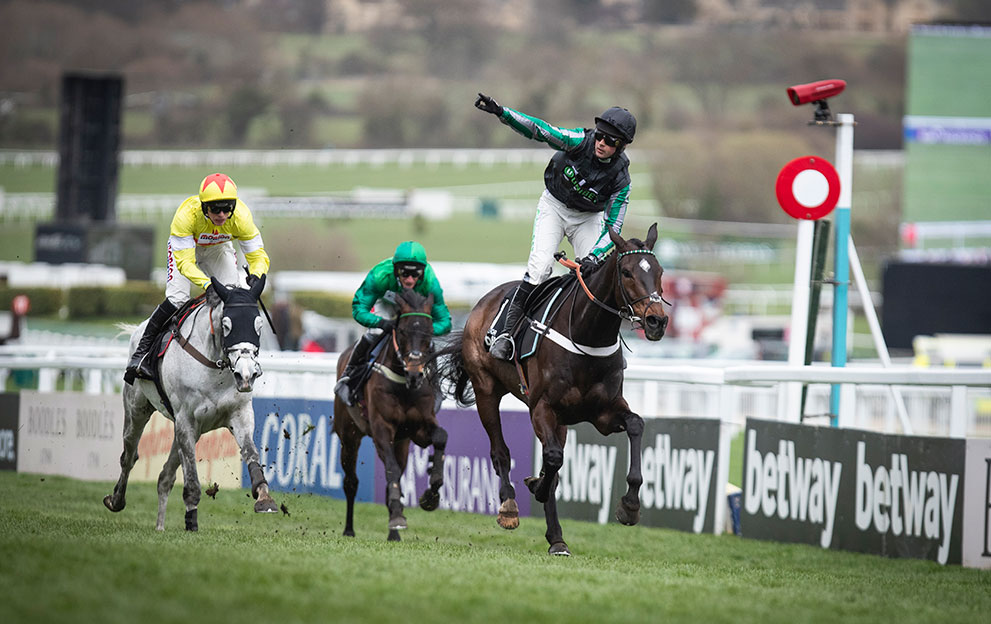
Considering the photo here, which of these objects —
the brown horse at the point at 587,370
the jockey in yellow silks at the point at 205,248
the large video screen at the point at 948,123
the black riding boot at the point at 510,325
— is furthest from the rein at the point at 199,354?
the large video screen at the point at 948,123

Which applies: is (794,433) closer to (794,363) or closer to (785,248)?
(794,363)

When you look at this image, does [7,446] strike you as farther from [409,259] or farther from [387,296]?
[409,259]

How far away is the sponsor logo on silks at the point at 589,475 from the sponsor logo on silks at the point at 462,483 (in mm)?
510

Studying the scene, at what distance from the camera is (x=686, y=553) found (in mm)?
8453

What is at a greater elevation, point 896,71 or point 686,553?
point 896,71

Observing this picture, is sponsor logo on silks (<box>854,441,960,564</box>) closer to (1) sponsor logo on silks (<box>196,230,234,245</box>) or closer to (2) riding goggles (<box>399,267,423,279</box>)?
(2) riding goggles (<box>399,267,423,279</box>)

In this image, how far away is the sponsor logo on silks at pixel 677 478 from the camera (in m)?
9.59

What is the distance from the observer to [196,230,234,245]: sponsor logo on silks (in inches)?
333

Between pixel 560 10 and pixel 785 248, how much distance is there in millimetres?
20462

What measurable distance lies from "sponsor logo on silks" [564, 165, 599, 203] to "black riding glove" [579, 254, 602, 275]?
0.44m

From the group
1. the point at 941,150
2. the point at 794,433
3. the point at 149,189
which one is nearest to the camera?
the point at 794,433

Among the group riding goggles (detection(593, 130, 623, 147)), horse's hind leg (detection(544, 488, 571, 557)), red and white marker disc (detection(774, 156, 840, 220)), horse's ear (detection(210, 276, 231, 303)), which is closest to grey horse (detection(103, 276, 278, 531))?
horse's ear (detection(210, 276, 231, 303))

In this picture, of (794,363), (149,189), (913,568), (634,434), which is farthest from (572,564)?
(149,189)

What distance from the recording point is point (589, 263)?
789 cm
